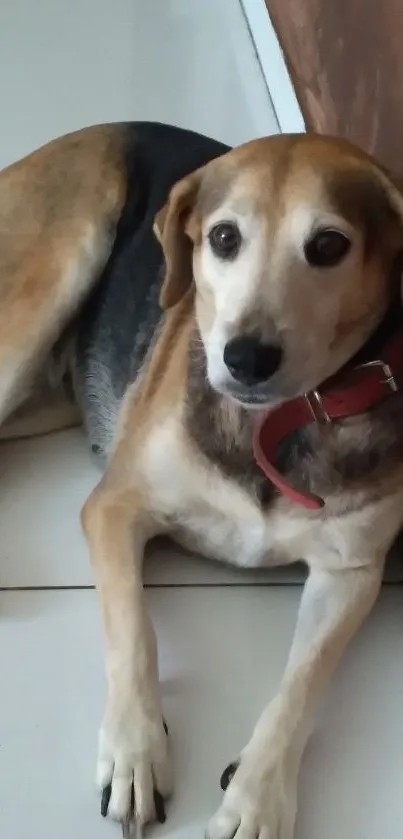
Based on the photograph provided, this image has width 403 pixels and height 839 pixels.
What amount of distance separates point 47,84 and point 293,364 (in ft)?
5.92

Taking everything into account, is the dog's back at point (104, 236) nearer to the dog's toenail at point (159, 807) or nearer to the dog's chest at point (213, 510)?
the dog's chest at point (213, 510)

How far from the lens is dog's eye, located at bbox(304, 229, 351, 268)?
1.25m

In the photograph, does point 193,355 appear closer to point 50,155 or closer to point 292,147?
point 292,147

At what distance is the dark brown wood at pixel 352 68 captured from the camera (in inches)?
74.5

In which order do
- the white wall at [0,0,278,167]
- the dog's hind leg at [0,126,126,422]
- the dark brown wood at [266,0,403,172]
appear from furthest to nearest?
the white wall at [0,0,278,167], the dark brown wood at [266,0,403,172], the dog's hind leg at [0,126,126,422]

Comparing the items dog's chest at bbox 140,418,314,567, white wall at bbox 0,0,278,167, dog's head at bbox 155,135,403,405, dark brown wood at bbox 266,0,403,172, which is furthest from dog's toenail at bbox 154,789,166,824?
white wall at bbox 0,0,278,167

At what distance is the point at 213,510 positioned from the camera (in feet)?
4.87

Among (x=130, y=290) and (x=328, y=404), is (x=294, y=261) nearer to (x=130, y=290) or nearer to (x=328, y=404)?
(x=328, y=404)

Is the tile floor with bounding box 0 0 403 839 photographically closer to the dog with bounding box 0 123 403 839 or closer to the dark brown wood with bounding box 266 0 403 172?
the dog with bounding box 0 123 403 839

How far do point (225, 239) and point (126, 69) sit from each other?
68.1 inches

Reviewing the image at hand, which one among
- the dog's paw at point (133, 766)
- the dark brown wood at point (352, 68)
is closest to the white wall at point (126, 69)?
the dark brown wood at point (352, 68)

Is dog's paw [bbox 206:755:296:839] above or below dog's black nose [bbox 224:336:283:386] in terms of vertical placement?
below

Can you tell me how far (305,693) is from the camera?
1.37 m

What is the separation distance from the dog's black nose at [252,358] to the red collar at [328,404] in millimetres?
158
